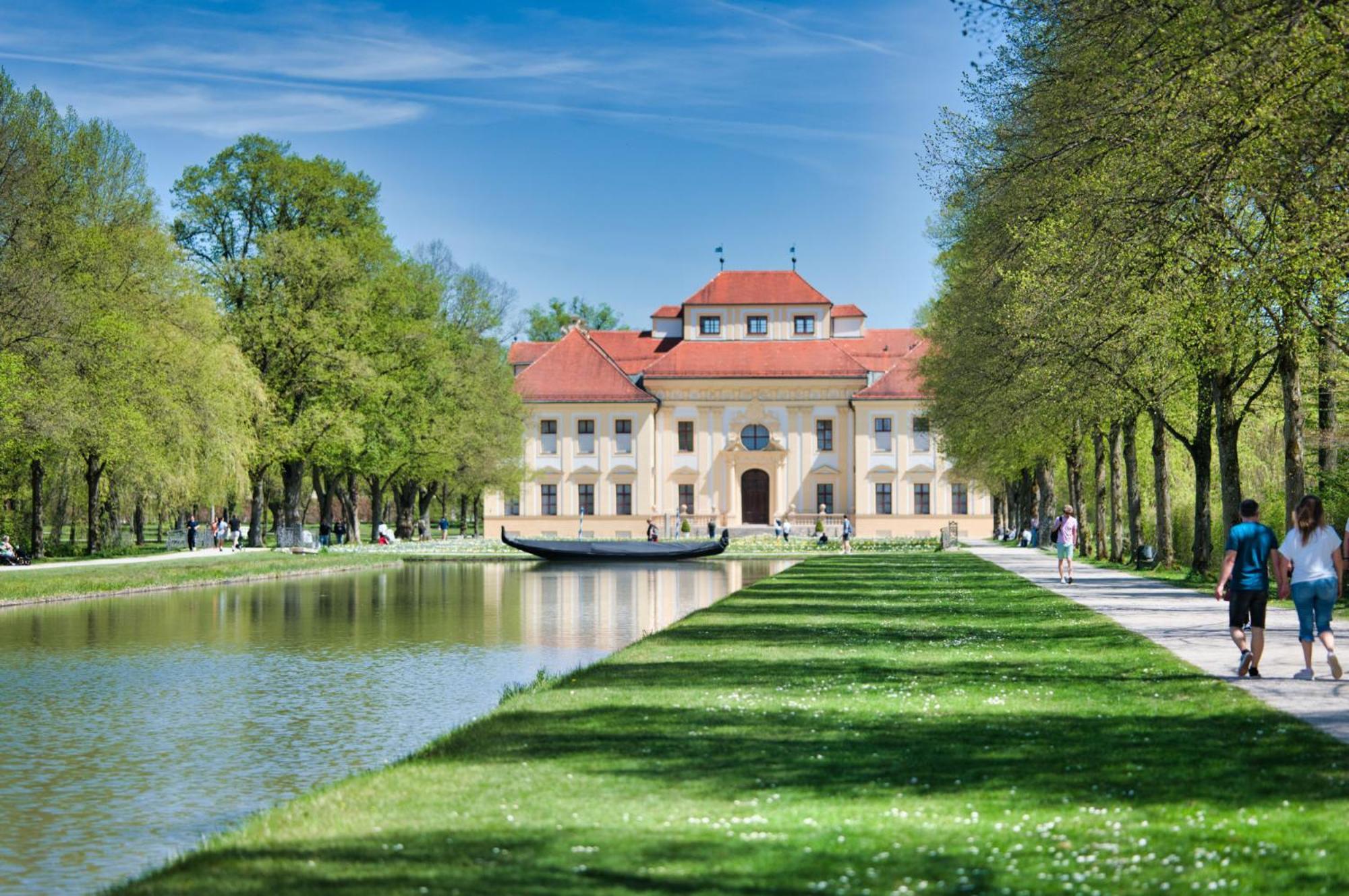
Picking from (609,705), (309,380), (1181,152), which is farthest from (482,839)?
(309,380)

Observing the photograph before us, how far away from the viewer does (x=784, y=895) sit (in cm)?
636

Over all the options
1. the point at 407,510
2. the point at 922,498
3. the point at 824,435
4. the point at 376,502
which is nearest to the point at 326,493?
the point at 376,502

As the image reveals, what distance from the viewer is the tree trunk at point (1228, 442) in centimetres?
2838

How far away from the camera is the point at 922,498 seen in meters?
83.4

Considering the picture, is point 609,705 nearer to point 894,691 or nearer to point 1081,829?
point 894,691

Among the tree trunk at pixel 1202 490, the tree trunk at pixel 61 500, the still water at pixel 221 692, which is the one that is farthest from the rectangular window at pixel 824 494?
the tree trunk at pixel 1202 490

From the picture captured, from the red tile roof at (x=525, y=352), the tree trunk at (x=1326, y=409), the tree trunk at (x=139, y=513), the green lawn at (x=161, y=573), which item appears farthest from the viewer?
the red tile roof at (x=525, y=352)

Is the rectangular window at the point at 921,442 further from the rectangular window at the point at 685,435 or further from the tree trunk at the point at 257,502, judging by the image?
the tree trunk at the point at 257,502

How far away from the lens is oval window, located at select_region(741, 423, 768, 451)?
84750 millimetres

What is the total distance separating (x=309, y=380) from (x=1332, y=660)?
4587 centimetres

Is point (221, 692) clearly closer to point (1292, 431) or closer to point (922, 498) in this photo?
point (1292, 431)

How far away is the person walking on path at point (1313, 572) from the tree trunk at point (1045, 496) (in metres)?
39.0

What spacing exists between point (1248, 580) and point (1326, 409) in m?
14.0

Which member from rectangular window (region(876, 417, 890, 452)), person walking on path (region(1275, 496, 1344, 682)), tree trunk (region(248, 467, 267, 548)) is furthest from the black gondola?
person walking on path (region(1275, 496, 1344, 682))
